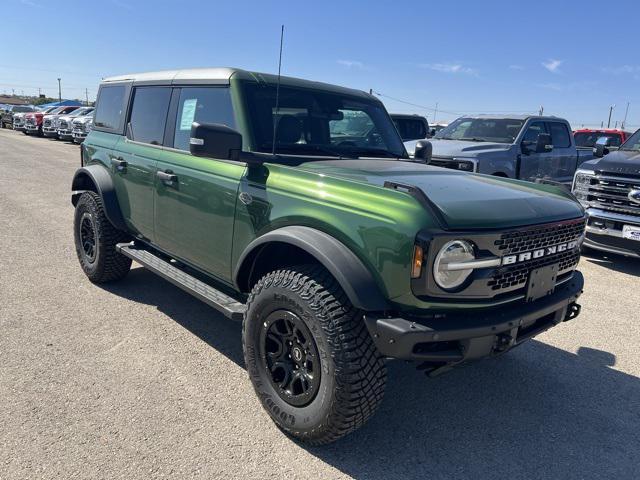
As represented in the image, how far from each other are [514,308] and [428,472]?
94 cm

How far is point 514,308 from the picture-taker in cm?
264

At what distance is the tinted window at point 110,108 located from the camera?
4.81 meters

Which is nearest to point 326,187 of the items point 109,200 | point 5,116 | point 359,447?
point 359,447

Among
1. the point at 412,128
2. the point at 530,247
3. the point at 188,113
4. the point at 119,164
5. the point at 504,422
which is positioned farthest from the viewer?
the point at 412,128

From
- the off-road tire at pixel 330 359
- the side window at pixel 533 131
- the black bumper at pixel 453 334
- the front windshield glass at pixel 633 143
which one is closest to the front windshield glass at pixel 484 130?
the side window at pixel 533 131

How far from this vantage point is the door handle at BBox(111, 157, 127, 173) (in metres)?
4.43

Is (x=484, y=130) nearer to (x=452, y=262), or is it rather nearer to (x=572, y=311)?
(x=572, y=311)

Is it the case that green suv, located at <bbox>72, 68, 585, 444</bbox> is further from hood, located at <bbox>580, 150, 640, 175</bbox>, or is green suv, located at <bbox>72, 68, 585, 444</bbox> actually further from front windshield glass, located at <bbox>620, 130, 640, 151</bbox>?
front windshield glass, located at <bbox>620, 130, 640, 151</bbox>

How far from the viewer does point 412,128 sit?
43.7ft

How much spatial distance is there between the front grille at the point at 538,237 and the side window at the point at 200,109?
1871 millimetres

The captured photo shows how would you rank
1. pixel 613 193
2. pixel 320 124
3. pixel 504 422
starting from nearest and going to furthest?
1. pixel 504 422
2. pixel 320 124
3. pixel 613 193

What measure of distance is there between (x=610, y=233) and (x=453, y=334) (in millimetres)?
5203

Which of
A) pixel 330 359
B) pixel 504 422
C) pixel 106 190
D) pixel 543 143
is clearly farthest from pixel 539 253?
pixel 543 143

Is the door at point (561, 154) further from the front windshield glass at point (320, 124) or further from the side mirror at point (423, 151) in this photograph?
the front windshield glass at point (320, 124)
